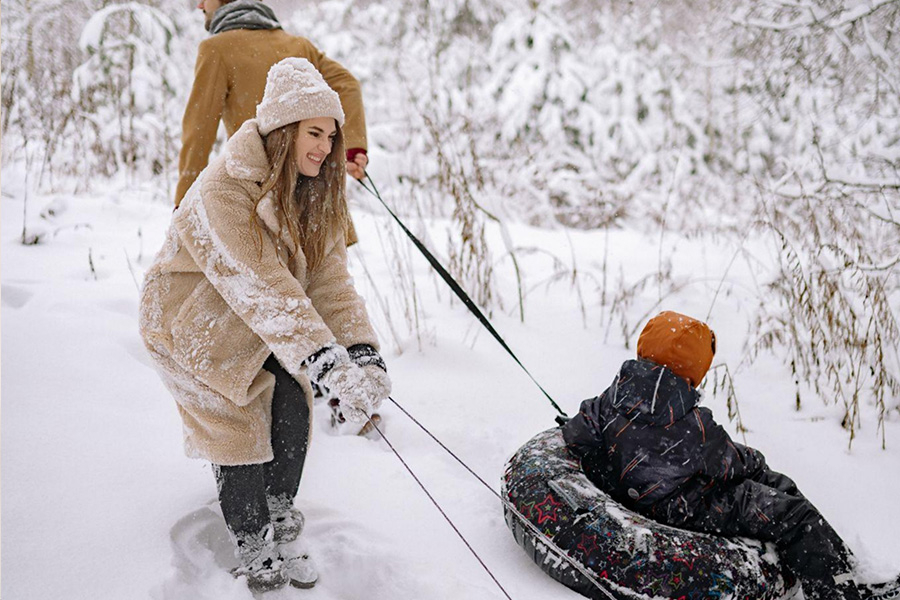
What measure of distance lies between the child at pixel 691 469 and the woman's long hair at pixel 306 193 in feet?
3.31

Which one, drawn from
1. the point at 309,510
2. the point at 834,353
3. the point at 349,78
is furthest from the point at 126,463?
the point at 834,353

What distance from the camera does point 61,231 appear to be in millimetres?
4156

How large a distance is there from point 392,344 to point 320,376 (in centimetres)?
183

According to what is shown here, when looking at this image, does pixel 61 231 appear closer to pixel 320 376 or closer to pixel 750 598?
pixel 320 376

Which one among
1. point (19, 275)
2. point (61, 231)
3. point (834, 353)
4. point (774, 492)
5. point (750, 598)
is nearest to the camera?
point (750, 598)

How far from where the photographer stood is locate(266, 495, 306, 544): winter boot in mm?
1853

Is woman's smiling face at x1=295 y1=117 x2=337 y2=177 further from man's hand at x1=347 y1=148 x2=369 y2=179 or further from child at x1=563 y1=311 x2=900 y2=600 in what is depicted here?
child at x1=563 y1=311 x2=900 y2=600

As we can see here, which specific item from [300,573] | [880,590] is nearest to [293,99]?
[300,573]

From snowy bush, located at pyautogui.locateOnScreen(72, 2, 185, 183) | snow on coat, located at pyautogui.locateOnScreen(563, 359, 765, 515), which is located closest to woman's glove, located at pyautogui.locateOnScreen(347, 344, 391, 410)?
snow on coat, located at pyautogui.locateOnScreen(563, 359, 765, 515)

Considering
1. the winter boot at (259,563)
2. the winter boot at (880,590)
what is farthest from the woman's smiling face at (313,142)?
the winter boot at (880,590)

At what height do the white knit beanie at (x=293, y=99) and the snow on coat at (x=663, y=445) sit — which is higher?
the white knit beanie at (x=293, y=99)

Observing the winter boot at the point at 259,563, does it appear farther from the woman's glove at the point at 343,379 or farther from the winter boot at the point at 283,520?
the woman's glove at the point at 343,379

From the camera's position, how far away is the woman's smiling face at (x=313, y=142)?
1686 mm

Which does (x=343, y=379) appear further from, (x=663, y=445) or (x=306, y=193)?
(x=663, y=445)
